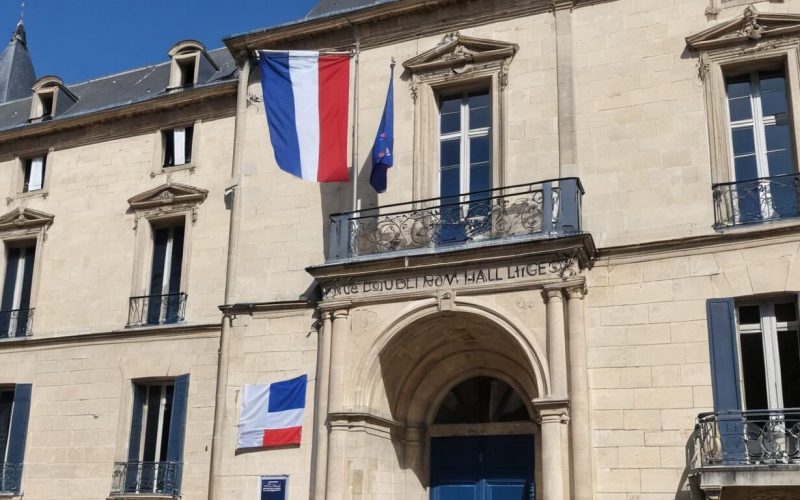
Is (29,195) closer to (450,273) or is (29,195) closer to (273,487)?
(273,487)

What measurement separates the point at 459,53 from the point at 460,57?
7cm

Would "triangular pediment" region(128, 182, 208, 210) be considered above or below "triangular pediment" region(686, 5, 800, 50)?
below

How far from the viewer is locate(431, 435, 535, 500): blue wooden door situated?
12.8 meters

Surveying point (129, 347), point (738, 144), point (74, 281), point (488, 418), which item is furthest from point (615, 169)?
point (74, 281)

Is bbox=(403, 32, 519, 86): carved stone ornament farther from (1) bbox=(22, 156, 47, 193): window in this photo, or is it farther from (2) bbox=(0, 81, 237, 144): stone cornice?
(1) bbox=(22, 156, 47, 193): window

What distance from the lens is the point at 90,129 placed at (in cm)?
1681

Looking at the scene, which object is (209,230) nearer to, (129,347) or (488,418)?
(129,347)

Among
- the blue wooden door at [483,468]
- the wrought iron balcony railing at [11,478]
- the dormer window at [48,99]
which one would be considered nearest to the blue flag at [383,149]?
the blue wooden door at [483,468]

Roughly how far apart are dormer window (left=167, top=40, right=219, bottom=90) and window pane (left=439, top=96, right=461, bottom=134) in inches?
201

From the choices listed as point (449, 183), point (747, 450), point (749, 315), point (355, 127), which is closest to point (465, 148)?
point (449, 183)

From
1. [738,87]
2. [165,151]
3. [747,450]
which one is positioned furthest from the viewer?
[165,151]

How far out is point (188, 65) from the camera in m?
16.8

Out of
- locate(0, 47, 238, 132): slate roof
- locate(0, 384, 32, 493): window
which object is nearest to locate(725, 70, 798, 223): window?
locate(0, 47, 238, 132): slate roof

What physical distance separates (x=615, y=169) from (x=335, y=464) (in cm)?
534
